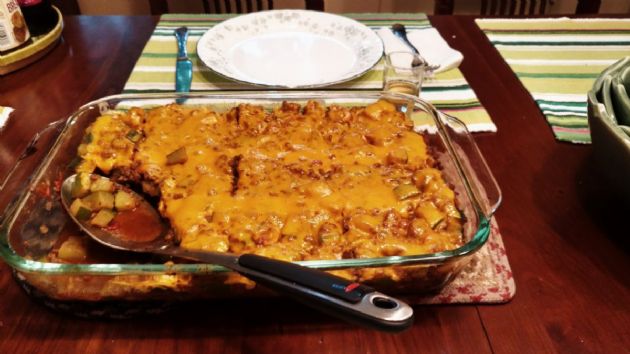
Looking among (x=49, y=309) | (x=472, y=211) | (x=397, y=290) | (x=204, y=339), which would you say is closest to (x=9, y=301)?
(x=49, y=309)

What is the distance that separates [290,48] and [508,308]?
89 cm

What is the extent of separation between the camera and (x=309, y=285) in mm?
572

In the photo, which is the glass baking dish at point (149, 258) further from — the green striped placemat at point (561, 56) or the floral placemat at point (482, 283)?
the green striped placemat at point (561, 56)

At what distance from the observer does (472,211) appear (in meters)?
0.76

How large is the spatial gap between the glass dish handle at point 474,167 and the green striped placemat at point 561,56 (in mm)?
274

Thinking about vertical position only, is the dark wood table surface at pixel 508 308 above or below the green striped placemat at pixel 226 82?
below

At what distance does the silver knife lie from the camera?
1201 millimetres

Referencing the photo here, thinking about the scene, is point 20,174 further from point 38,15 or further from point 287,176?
point 38,15

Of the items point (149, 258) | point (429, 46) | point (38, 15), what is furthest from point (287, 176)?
point (38, 15)

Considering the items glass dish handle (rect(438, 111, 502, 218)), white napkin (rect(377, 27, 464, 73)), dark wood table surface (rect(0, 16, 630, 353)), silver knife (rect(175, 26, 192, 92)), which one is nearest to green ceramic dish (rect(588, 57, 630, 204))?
dark wood table surface (rect(0, 16, 630, 353))

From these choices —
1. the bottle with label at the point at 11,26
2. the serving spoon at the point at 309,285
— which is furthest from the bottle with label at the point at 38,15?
the serving spoon at the point at 309,285

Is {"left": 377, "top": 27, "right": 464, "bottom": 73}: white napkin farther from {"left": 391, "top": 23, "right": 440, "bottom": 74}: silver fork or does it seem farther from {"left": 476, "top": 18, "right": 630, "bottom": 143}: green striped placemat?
{"left": 476, "top": 18, "right": 630, "bottom": 143}: green striped placemat

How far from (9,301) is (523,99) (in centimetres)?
110

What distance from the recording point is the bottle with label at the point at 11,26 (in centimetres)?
120
